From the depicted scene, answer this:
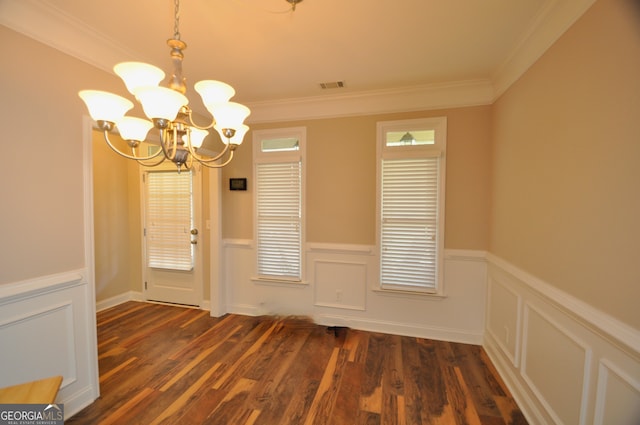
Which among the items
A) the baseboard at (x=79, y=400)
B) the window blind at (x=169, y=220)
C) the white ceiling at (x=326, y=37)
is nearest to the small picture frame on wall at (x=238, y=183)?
the window blind at (x=169, y=220)

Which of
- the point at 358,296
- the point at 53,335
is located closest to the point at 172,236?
the point at 53,335

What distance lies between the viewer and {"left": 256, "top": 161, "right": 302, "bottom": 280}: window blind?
3316 millimetres

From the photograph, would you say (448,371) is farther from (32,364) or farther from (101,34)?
(101,34)

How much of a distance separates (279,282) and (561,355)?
2.71m

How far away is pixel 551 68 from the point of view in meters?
1.70

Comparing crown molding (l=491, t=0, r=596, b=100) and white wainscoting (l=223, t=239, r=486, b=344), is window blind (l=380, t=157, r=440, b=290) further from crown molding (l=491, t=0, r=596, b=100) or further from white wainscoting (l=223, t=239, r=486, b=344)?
crown molding (l=491, t=0, r=596, b=100)

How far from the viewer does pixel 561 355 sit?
5.07 feet

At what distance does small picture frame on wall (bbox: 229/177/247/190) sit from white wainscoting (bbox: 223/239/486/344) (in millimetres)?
728

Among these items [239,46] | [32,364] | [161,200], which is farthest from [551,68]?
[161,200]

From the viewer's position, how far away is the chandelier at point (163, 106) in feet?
3.76

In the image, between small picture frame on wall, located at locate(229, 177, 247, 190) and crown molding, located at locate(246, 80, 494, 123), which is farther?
small picture frame on wall, located at locate(229, 177, 247, 190)

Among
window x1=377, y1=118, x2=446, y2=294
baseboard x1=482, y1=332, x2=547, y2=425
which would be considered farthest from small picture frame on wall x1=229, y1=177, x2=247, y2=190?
baseboard x1=482, y1=332, x2=547, y2=425

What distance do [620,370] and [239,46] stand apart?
2982mm

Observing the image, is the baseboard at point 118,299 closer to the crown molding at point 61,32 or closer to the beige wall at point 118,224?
the beige wall at point 118,224
